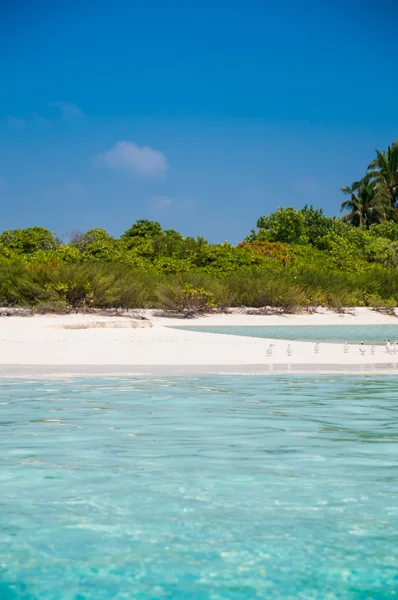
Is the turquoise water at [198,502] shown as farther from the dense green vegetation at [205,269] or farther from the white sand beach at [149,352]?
the dense green vegetation at [205,269]

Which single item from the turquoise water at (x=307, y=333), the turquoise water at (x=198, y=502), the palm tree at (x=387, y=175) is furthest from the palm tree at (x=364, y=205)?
the turquoise water at (x=198, y=502)

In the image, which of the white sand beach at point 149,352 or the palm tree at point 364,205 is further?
the palm tree at point 364,205

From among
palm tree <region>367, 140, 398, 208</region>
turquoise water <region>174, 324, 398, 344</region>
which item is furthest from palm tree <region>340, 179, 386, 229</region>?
turquoise water <region>174, 324, 398, 344</region>

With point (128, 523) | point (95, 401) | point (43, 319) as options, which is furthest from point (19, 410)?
point (43, 319)

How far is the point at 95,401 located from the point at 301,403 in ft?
7.90

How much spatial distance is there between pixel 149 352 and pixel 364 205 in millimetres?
65154

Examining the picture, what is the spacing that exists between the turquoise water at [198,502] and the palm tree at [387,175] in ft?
234

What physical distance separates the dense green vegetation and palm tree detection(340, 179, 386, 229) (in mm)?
11314

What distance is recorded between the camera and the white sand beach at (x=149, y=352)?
45.2 feet

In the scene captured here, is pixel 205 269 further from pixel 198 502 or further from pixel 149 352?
pixel 198 502

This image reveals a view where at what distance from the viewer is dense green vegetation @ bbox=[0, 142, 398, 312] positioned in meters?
31.4

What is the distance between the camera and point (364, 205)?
7856 centimetres

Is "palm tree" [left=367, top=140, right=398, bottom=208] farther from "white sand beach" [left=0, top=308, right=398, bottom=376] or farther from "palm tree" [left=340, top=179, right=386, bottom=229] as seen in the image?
"white sand beach" [left=0, top=308, right=398, bottom=376]

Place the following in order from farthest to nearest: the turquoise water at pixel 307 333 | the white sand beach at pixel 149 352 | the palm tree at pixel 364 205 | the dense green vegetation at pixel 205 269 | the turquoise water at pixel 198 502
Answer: the palm tree at pixel 364 205
the dense green vegetation at pixel 205 269
the turquoise water at pixel 307 333
the white sand beach at pixel 149 352
the turquoise water at pixel 198 502
